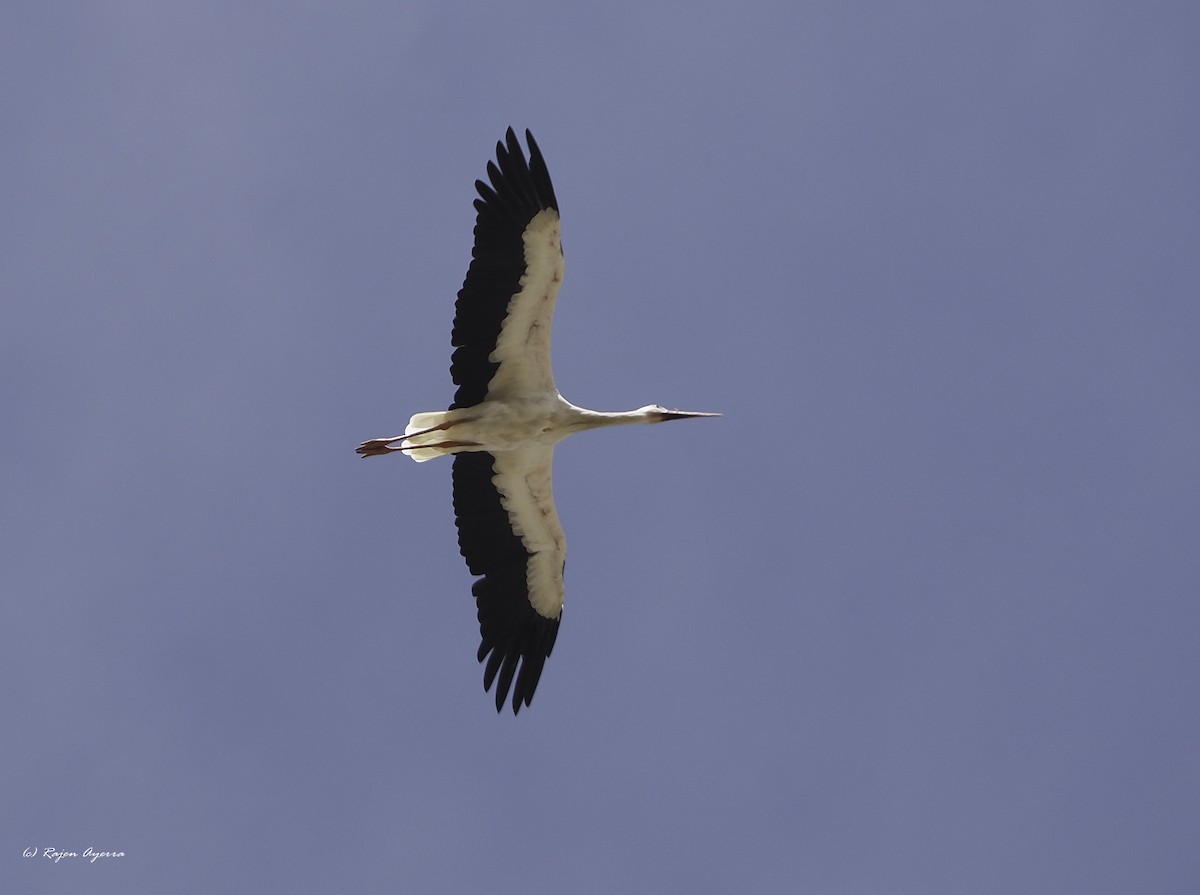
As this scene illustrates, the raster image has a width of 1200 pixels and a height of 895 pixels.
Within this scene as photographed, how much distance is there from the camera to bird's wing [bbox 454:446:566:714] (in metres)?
17.3

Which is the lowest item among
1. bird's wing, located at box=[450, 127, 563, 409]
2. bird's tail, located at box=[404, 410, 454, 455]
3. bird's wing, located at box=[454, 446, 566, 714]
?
bird's wing, located at box=[454, 446, 566, 714]

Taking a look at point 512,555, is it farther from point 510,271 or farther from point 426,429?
point 510,271

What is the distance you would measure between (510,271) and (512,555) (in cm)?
309

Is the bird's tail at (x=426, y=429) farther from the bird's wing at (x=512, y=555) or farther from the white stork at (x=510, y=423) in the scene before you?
the bird's wing at (x=512, y=555)

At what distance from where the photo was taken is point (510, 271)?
16.0 m

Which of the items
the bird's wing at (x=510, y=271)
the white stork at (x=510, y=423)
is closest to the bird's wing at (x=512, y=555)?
the white stork at (x=510, y=423)

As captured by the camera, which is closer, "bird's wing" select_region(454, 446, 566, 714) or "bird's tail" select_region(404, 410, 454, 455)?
"bird's tail" select_region(404, 410, 454, 455)

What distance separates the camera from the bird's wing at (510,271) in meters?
15.8

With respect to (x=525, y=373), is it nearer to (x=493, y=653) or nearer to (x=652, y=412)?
(x=652, y=412)

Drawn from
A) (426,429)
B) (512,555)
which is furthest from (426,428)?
(512,555)

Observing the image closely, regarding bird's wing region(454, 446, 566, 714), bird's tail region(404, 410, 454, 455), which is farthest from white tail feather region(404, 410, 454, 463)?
bird's wing region(454, 446, 566, 714)

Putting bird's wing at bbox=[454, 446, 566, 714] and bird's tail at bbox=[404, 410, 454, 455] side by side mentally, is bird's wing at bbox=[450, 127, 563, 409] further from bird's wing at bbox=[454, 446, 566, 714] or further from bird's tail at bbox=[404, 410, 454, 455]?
bird's wing at bbox=[454, 446, 566, 714]

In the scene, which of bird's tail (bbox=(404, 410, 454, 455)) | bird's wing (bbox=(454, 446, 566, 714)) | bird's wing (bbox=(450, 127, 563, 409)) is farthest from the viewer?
bird's wing (bbox=(454, 446, 566, 714))

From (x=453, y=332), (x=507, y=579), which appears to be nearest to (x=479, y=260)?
(x=453, y=332)
